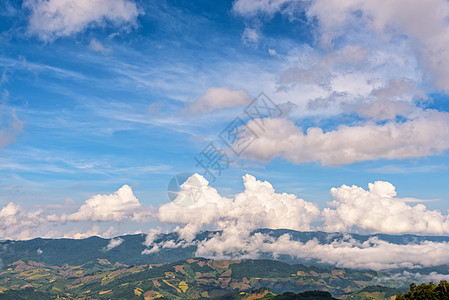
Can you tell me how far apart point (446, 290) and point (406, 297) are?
19471mm

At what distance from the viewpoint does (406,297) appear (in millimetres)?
192375

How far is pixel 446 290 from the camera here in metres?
186
